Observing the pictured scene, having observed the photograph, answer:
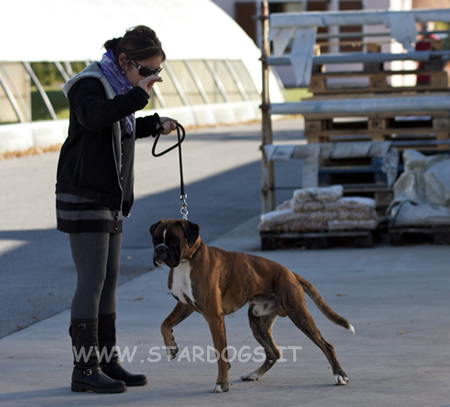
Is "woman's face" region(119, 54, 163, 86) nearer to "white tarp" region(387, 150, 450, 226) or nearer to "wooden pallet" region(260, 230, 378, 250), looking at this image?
"wooden pallet" region(260, 230, 378, 250)

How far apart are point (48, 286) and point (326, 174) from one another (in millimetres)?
4308

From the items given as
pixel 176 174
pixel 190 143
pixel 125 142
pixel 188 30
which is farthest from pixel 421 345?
pixel 188 30

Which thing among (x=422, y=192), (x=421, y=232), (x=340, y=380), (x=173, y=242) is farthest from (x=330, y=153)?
(x=173, y=242)

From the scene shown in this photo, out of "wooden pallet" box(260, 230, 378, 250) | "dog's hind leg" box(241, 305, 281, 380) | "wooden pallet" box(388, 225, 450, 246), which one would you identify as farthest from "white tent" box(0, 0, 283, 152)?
"dog's hind leg" box(241, 305, 281, 380)

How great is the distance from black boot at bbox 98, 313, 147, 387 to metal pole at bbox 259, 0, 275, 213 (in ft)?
21.7

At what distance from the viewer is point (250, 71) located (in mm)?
36156

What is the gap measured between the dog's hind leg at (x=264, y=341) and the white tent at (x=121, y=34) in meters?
17.4

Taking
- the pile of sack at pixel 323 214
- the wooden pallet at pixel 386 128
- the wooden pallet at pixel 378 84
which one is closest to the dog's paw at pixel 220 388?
the pile of sack at pixel 323 214

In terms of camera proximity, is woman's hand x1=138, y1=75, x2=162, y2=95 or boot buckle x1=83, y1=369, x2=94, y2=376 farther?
boot buckle x1=83, y1=369, x2=94, y2=376

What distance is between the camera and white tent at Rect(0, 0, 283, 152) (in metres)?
23.8

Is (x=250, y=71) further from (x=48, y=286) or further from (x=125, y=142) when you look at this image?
(x=125, y=142)

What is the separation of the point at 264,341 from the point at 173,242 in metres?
0.98

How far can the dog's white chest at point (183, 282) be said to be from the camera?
5254 mm

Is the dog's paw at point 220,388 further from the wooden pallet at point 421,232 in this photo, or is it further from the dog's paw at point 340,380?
the wooden pallet at point 421,232
